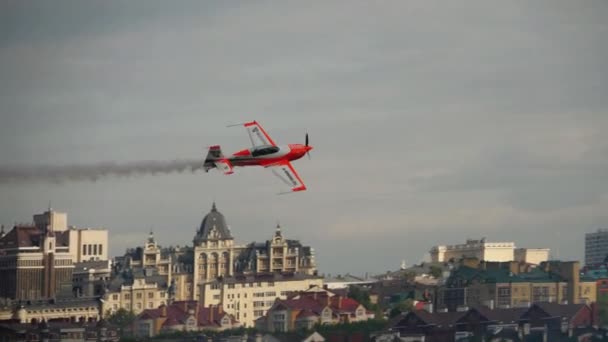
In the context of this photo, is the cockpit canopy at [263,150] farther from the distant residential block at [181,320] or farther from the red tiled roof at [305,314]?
the red tiled roof at [305,314]

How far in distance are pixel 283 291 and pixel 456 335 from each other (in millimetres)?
35191

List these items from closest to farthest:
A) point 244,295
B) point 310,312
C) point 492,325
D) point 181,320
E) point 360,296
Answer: point 492,325, point 181,320, point 310,312, point 360,296, point 244,295

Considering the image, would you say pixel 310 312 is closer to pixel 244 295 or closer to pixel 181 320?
pixel 181 320

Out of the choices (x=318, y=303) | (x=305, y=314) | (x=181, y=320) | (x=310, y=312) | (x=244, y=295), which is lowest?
(x=181, y=320)

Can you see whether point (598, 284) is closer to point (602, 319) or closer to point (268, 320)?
point (602, 319)

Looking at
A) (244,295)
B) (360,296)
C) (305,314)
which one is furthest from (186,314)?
(360,296)

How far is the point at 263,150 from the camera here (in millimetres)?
95812

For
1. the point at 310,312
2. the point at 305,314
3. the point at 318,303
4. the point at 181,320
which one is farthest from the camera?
the point at 318,303

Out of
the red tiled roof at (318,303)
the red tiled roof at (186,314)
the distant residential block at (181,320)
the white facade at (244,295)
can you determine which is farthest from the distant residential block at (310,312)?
the white facade at (244,295)

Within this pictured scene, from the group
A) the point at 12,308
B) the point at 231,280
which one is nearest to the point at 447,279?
the point at 231,280

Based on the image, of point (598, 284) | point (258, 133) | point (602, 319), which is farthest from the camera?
point (598, 284)

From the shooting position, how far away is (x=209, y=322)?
175625 mm

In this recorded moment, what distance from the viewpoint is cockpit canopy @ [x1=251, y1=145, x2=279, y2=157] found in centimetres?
9575

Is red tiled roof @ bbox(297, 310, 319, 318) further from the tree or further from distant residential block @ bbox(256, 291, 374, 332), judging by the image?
the tree
